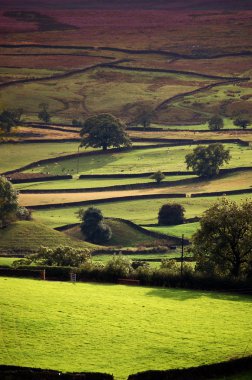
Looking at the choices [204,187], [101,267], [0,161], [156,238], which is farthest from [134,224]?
[0,161]

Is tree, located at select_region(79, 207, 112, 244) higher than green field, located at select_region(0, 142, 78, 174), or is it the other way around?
green field, located at select_region(0, 142, 78, 174)

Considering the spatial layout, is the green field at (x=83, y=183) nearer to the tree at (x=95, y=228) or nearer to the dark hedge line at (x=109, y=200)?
the dark hedge line at (x=109, y=200)

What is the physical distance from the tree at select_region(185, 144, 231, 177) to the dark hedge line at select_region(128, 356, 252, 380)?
3749 inches

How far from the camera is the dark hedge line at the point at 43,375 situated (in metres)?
50.1

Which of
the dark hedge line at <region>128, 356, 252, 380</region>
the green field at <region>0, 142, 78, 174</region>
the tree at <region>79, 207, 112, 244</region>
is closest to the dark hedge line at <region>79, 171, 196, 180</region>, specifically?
the green field at <region>0, 142, 78, 174</region>

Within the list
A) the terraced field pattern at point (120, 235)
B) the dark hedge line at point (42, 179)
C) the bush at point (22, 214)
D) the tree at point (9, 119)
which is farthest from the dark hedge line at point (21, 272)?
the tree at point (9, 119)

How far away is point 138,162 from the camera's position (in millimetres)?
161625

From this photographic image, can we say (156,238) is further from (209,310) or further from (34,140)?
(34,140)

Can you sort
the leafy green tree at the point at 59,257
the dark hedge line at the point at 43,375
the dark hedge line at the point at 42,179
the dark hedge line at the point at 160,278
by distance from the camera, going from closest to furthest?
1. the dark hedge line at the point at 43,375
2. the dark hedge line at the point at 160,278
3. the leafy green tree at the point at 59,257
4. the dark hedge line at the point at 42,179

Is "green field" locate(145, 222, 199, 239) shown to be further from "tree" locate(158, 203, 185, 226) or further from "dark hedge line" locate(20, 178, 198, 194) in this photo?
"dark hedge line" locate(20, 178, 198, 194)

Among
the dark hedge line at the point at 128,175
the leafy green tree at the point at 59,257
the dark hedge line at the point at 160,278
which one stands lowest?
the dark hedge line at the point at 160,278

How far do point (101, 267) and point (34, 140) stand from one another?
9907 centimetres

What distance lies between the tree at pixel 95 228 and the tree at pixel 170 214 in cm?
800

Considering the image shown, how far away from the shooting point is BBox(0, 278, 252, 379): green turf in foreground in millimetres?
53312
